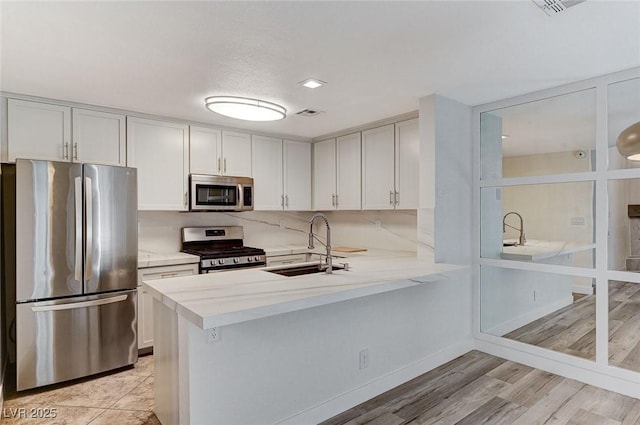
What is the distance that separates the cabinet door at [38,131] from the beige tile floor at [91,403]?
183 cm

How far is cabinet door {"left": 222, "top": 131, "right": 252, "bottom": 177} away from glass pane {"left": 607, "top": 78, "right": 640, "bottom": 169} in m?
3.37

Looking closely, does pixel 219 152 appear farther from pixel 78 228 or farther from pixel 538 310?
pixel 538 310

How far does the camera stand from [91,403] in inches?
101

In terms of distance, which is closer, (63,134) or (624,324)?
(624,324)

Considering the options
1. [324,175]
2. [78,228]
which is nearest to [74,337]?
[78,228]

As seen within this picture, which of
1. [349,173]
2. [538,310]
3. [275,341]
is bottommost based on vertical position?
[538,310]

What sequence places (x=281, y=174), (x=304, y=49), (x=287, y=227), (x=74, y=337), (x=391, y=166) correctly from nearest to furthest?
(x=304, y=49), (x=74, y=337), (x=391, y=166), (x=281, y=174), (x=287, y=227)

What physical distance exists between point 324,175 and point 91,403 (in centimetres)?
323

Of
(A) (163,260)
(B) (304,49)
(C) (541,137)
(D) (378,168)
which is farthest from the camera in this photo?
(D) (378,168)

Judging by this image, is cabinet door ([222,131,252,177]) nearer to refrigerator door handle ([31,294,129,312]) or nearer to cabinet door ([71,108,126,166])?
cabinet door ([71,108,126,166])

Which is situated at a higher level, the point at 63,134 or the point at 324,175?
the point at 63,134

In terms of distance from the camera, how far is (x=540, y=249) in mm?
3129

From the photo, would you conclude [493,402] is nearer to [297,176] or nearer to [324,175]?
[324,175]

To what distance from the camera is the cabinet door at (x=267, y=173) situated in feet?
14.1
